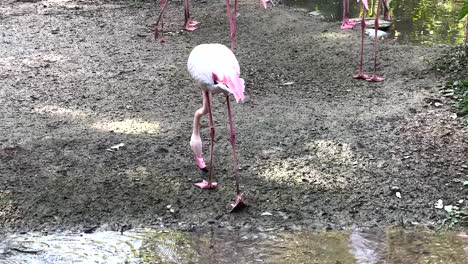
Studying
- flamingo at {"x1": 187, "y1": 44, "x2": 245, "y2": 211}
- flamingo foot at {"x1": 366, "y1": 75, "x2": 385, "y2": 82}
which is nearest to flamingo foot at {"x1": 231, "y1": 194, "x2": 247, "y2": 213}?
flamingo at {"x1": 187, "y1": 44, "x2": 245, "y2": 211}

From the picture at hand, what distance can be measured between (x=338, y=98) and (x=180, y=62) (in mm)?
1851

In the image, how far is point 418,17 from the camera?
8.06 metres

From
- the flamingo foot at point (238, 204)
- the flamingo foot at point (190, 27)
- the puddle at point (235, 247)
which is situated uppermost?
the flamingo foot at point (190, 27)

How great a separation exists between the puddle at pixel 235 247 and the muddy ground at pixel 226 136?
0.12m

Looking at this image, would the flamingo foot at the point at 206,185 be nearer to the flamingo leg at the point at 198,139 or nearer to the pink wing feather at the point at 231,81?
the flamingo leg at the point at 198,139

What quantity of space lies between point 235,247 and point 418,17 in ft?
19.7

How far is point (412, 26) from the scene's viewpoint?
25.1 feet

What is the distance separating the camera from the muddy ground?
3475 millimetres

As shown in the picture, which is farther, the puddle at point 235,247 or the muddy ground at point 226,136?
the muddy ground at point 226,136

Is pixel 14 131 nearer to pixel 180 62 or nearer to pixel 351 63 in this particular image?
pixel 180 62

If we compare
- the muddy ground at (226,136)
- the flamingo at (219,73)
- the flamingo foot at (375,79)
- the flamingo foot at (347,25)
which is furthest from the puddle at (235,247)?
the flamingo foot at (347,25)

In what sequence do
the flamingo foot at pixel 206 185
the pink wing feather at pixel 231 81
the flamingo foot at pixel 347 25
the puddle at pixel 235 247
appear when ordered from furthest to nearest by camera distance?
1. the flamingo foot at pixel 347 25
2. the flamingo foot at pixel 206 185
3. the pink wing feather at pixel 231 81
4. the puddle at pixel 235 247

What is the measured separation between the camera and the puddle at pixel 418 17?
708 centimetres

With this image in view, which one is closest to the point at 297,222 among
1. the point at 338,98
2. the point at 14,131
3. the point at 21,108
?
the point at 338,98
